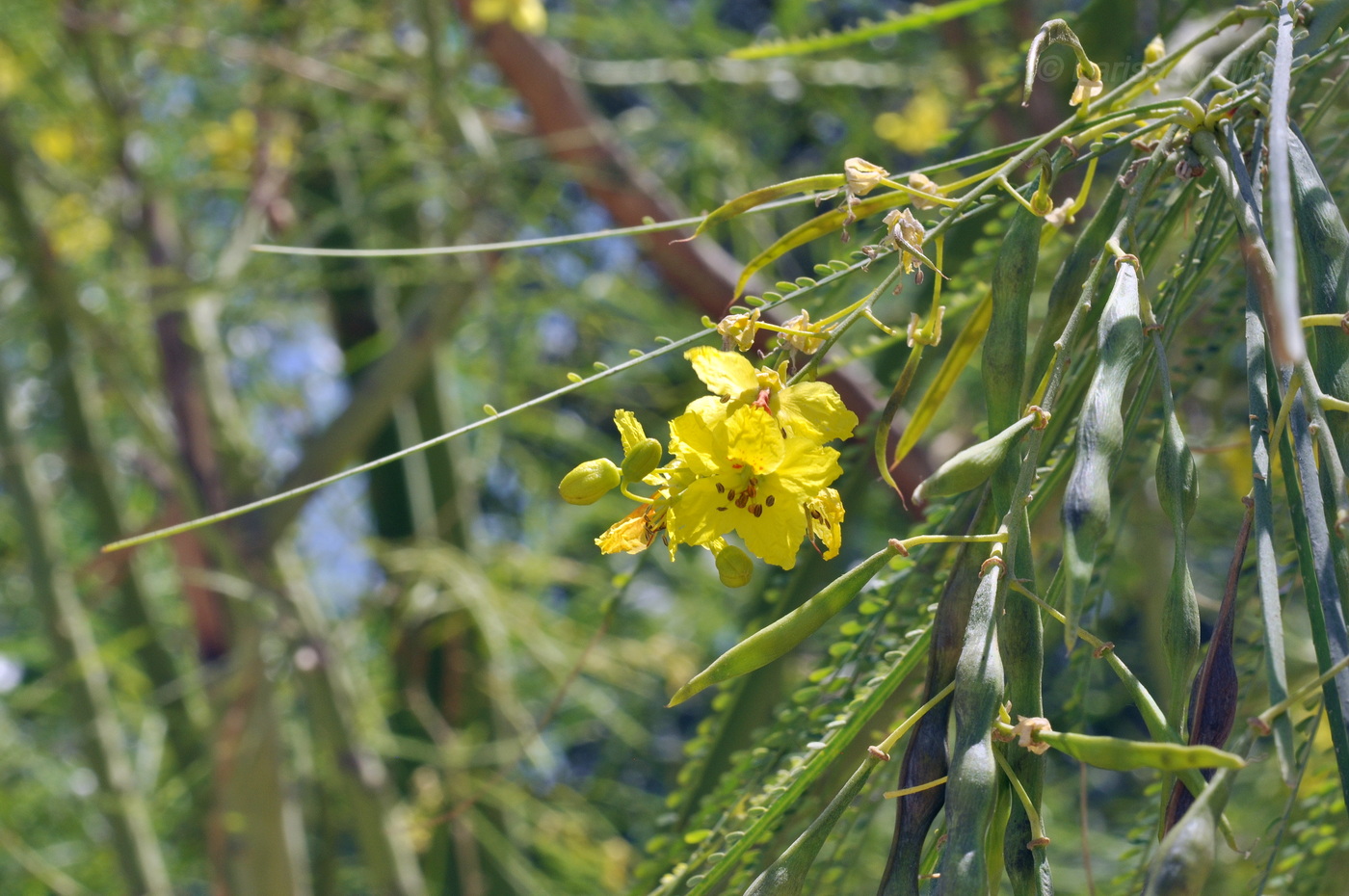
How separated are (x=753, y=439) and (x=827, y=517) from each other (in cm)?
4

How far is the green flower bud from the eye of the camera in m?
0.32

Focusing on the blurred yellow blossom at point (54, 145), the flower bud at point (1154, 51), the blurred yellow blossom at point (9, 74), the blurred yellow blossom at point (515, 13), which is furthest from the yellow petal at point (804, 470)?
the blurred yellow blossom at point (54, 145)

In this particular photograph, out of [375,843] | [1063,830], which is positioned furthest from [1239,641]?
[1063,830]

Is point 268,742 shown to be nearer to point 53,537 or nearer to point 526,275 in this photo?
point 53,537

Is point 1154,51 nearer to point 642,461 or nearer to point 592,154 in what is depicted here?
point 642,461

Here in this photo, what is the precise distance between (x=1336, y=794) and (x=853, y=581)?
34cm

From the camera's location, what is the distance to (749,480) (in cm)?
31

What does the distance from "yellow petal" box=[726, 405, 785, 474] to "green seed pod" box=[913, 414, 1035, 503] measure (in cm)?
5

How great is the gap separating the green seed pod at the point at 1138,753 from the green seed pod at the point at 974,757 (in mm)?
13

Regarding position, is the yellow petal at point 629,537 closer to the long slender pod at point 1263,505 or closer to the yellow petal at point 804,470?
the yellow petal at point 804,470

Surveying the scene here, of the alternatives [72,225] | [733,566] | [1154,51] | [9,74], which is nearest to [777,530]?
[733,566]

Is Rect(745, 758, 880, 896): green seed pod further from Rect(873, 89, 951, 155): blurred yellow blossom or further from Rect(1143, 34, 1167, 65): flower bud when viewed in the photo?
Rect(873, 89, 951, 155): blurred yellow blossom

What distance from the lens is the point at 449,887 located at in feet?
4.61

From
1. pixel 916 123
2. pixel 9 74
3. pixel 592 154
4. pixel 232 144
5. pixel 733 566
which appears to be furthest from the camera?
pixel 916 123
